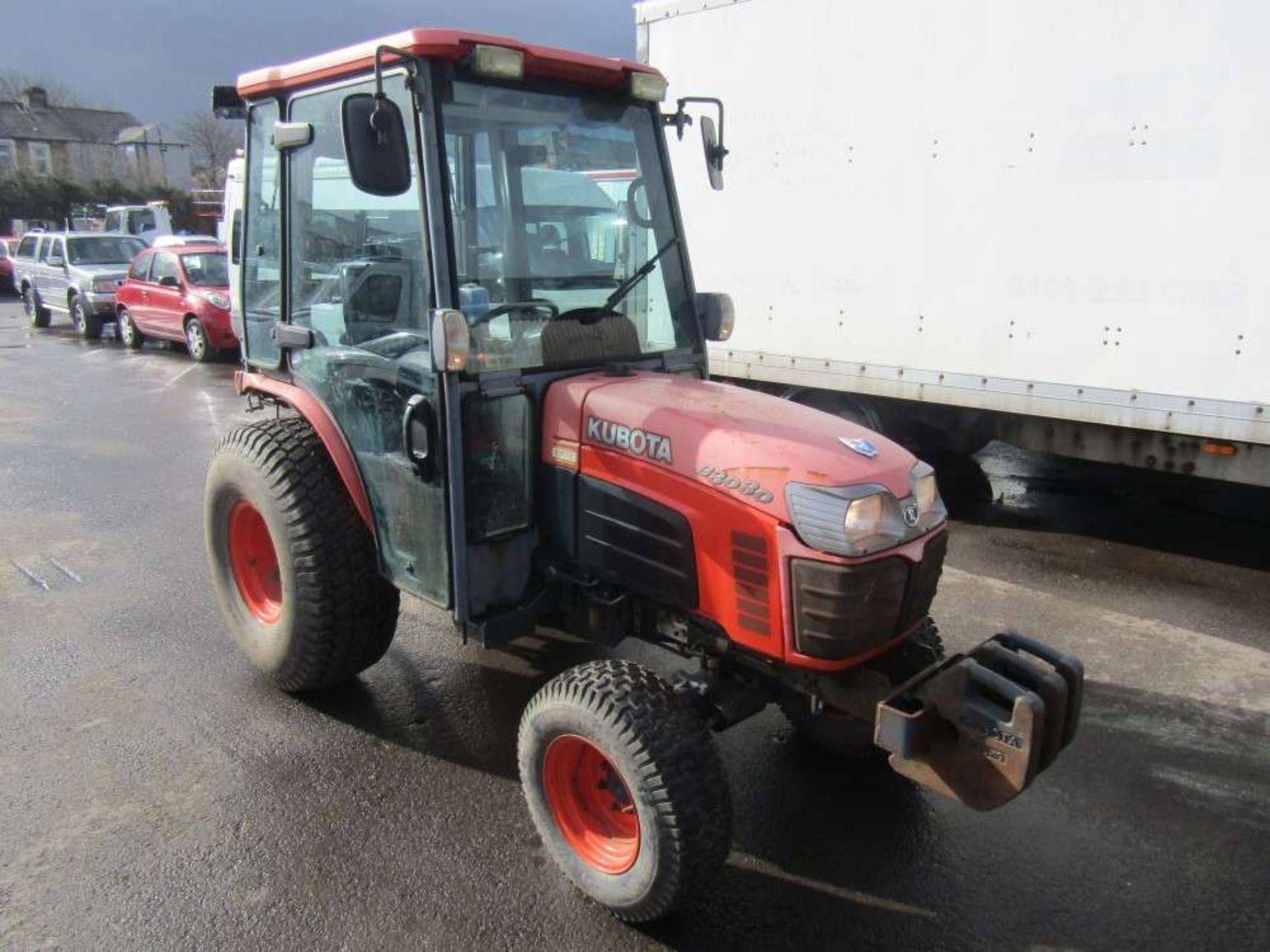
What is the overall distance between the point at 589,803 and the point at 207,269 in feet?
44.8

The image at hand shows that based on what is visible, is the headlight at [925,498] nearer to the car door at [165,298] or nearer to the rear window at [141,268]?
the car door at [165,298]

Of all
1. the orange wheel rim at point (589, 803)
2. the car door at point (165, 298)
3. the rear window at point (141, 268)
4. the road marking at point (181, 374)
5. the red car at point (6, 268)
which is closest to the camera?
the orange wheel rim at point (589, 803)

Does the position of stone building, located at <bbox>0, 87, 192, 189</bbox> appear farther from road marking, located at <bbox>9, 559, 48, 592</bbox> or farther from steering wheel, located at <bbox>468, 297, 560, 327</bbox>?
steering wheel, located at <bbox>468, 297, 560, 327</bbox>

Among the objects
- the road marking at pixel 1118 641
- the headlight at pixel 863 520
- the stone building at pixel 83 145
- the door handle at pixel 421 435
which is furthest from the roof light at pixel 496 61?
the stone building at pixel 83 145

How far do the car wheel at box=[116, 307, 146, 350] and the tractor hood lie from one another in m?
15.0

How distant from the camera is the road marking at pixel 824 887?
2854mm

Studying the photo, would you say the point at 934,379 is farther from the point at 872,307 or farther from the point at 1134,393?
the point at 1134,393

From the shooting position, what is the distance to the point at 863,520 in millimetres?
2510

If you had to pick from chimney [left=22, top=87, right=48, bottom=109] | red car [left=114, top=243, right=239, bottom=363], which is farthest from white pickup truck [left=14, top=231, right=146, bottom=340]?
chimney [left=22, top=87, right=48, bottom=109]

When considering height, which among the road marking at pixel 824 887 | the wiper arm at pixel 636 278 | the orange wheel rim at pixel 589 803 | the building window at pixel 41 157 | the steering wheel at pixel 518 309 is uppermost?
the building window at pixel 41 157

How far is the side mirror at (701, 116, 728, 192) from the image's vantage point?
3605 mm

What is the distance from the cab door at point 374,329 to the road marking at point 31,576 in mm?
2700

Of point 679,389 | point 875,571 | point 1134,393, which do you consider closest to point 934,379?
point 1134,393

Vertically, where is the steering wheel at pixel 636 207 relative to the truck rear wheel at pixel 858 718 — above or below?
above
